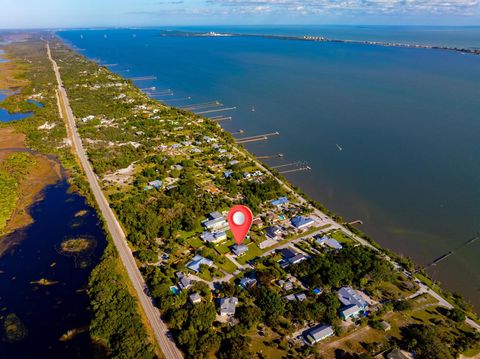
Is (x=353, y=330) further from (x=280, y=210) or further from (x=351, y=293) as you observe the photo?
(x=280, y=210)

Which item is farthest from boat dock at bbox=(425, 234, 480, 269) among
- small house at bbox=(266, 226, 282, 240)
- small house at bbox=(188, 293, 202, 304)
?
small house at bbox=(188, 293, 202, 304)

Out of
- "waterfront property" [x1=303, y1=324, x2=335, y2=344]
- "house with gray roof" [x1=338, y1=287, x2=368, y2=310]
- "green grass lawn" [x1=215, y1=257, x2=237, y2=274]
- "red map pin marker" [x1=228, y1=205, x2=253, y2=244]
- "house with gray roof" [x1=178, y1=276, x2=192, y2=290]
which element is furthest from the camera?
"green grass lawn" [x1=215, y1=257, x2=237, y2=274]

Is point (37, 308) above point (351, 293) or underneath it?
underneath

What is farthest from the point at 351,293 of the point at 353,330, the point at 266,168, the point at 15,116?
the point at 15,116

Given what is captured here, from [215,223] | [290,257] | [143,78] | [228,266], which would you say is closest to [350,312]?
[290,257]

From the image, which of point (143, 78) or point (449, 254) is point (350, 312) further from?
point (143, 78)

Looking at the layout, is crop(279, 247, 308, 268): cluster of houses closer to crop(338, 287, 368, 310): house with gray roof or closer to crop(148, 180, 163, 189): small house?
crop(338, 287, 368, 310): house with gray roof

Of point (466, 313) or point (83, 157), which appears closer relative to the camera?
point (466, 313)
